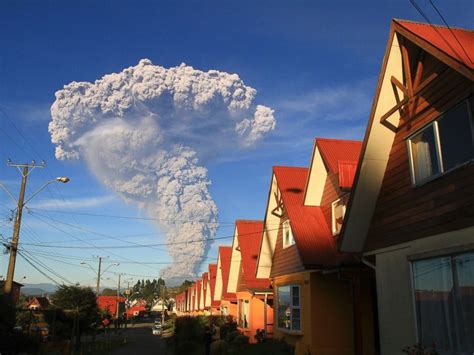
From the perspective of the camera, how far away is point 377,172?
10898 mm

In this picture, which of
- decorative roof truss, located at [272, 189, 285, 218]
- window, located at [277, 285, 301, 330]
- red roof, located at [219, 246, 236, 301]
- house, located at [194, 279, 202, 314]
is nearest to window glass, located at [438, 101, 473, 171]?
window, located at [277, 285, 301, 330]

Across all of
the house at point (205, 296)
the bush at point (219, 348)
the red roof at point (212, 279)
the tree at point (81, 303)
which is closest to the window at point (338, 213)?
the bush at point (219, 348)

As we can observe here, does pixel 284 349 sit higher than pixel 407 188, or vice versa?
pixel 407 188

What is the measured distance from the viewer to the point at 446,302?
8195 millimetres

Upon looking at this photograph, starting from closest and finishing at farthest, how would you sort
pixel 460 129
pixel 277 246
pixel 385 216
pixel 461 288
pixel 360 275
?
1. pixel 461 288
2. pixel 460 129
3. pixel 385 216
4. pixel 360 275
5. pixel 277 246

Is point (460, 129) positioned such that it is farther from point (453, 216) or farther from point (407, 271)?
point (407, 271)

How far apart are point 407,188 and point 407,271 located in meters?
1.77

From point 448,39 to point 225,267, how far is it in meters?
30.0

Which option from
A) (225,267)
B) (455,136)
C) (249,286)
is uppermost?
(455,136)

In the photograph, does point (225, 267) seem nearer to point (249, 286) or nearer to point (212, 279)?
point (212, 279)

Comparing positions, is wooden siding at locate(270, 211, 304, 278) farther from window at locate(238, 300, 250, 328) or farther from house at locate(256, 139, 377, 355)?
window at locate(238, 300, 250, 328)

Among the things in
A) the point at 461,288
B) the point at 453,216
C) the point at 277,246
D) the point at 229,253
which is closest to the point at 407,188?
the point at 453,216

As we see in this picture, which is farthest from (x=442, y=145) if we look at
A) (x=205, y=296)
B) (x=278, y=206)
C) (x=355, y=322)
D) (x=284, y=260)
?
(x=205, y=296)

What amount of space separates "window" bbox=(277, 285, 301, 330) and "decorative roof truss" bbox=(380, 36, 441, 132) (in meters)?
8.72
